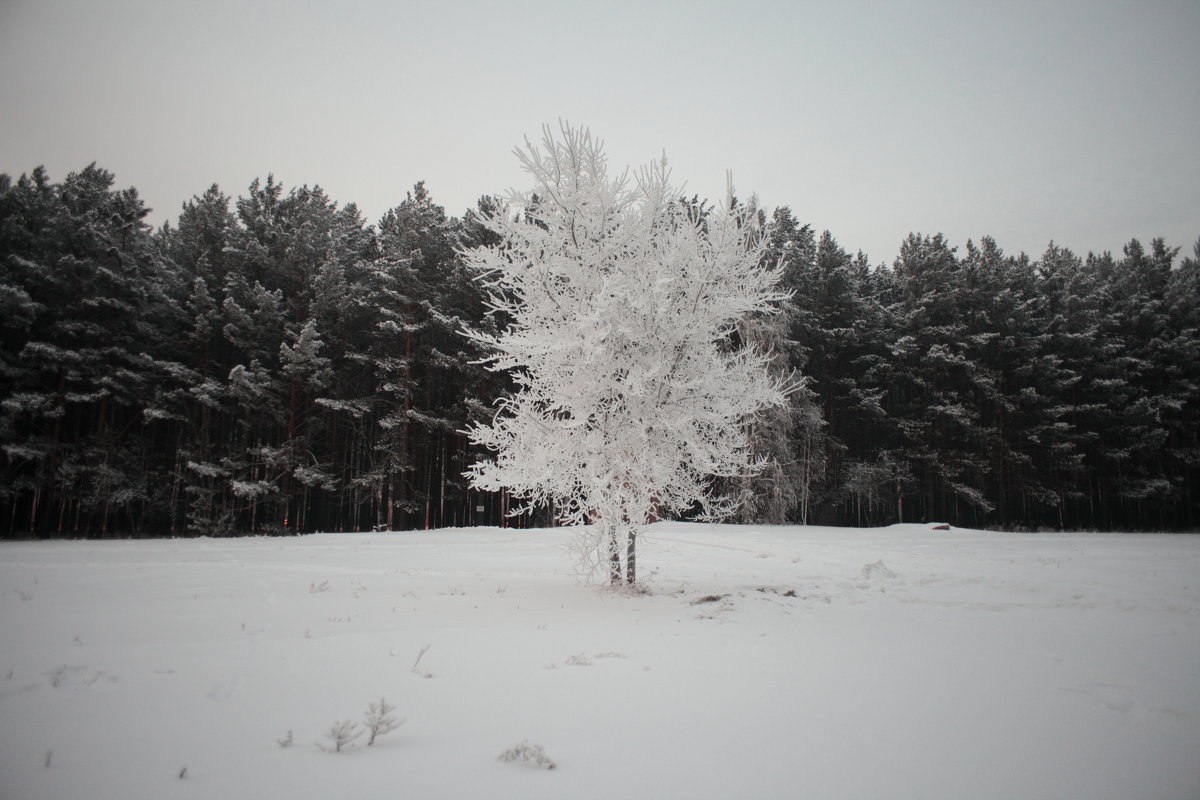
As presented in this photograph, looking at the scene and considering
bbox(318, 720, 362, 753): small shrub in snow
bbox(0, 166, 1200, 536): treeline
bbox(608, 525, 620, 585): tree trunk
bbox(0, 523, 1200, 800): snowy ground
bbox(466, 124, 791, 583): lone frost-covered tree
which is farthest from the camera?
bbox(0, 166, 1200, 536): treeline

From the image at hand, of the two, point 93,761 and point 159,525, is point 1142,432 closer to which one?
point 93,761

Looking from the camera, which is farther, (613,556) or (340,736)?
(613,556)

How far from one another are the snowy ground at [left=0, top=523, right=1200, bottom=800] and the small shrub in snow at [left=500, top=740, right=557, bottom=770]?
88 mm

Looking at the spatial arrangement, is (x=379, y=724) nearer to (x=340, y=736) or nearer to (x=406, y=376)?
(x=340, y=736)

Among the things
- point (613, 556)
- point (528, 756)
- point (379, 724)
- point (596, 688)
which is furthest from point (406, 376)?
point (528, 756)

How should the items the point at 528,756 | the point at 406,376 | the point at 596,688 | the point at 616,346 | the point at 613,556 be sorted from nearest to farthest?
the point at 528,756, the point at 596,688, the point at 616,346, the point at 613,556, the point at 406,376

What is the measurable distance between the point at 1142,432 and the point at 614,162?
37.0 m

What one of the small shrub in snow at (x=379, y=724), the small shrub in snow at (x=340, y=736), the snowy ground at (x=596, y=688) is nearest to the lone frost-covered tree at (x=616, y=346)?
the snowy ground at (x=596, y=688)

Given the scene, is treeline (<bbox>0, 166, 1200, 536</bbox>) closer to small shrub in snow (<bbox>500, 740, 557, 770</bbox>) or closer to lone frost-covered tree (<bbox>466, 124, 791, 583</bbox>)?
lone frost-covered tree (<bbox>466, 124, 791, 583</bbox>)

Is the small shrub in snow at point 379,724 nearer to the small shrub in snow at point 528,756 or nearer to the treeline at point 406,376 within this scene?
the small shrub in snow at point 528,756

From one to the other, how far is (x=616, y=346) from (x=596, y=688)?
5.21 meters

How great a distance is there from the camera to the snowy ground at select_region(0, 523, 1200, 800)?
9.51ft

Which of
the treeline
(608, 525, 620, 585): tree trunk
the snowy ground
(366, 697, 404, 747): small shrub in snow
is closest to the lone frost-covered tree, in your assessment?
(608, 525, 620, 585): tree trunk

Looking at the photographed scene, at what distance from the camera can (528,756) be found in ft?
10.00
